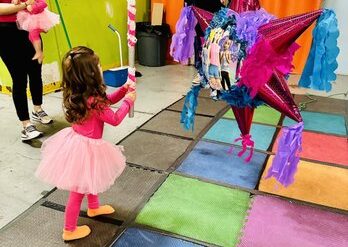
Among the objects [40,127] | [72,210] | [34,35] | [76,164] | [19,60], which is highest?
[34,35]

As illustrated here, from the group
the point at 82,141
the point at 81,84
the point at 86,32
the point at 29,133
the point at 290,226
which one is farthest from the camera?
the point at 86,32

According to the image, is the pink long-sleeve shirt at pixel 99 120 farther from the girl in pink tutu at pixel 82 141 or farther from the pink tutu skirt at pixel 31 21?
the pink tutu skirt at pixel 31 21

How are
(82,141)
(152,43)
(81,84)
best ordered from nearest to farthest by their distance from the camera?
1. (81,84)
2. (82,141)
3. (152,43)

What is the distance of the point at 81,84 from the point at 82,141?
0.86 feet

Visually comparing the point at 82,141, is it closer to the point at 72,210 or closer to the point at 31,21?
the point at 72,210

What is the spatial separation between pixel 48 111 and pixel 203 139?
59.1 inches

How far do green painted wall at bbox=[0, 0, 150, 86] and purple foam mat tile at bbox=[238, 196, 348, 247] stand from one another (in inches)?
105

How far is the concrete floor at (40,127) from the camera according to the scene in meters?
2.05

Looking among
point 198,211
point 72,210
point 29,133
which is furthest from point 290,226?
point 29,133

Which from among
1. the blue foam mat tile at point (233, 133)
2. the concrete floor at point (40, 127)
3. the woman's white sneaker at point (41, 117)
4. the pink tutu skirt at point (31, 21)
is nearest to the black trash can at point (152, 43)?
the concrete floor at point (40, 127)

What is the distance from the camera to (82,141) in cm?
158

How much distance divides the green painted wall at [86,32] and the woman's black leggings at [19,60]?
3.39 feet

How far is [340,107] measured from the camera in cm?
358

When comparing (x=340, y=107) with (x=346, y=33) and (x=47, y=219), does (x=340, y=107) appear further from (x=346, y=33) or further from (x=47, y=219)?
(x=47, y=219)
